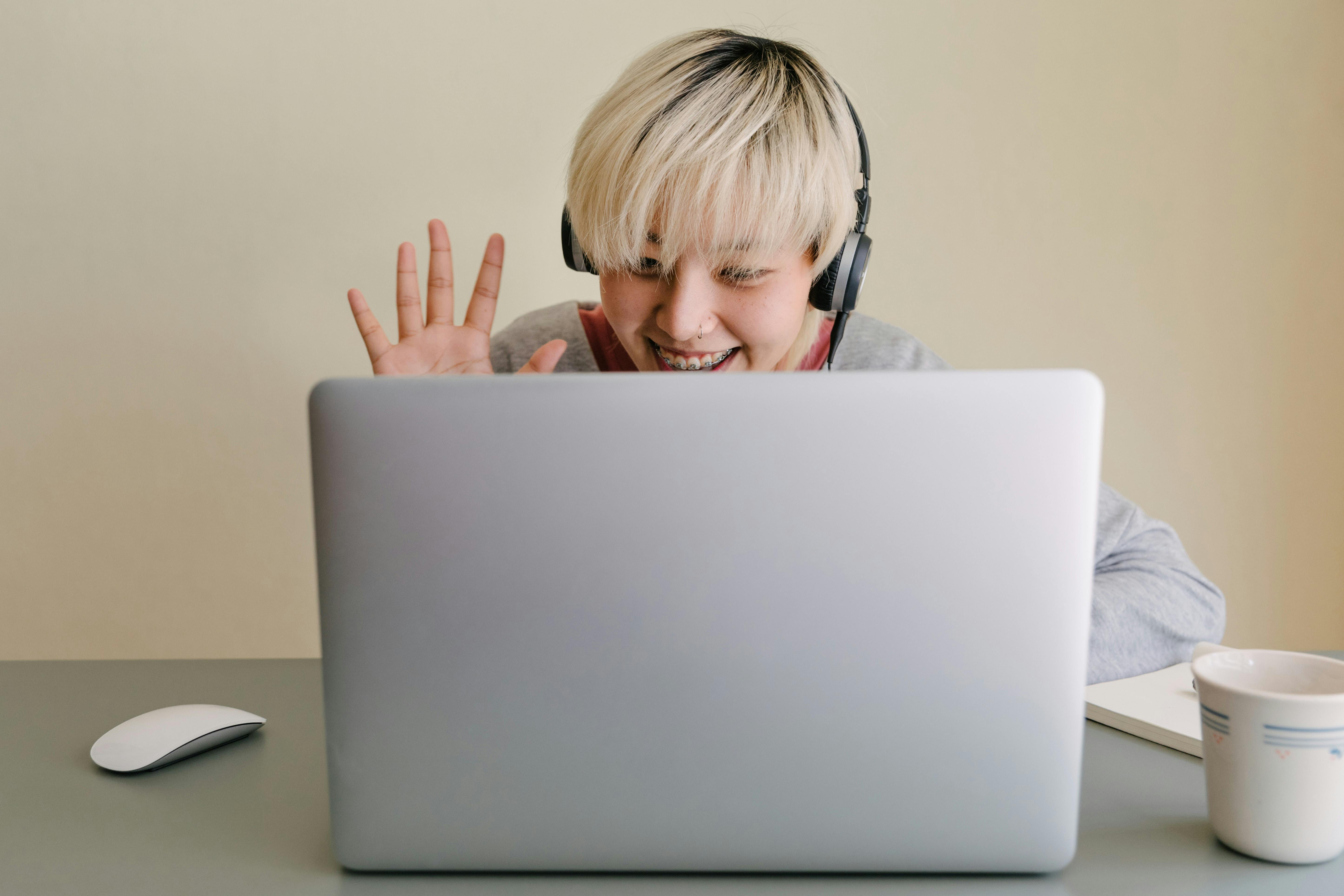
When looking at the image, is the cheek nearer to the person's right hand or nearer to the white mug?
the person's right hand

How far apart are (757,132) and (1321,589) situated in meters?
1.89

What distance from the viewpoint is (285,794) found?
21.0 inches

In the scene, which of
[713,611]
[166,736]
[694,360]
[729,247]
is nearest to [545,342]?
[694,360]

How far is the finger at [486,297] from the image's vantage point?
3.56ft

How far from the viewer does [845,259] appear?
989mm

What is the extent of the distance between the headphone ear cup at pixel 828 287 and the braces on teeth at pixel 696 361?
0.12 meters

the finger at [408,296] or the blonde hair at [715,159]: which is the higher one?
the blonde hair at [715,159]

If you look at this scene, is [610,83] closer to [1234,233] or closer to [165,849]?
[1234,233]

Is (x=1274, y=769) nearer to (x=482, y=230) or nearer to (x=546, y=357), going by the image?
(x=546, y=357)

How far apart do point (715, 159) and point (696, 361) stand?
0.80ft

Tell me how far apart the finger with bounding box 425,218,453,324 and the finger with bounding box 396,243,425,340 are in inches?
0.7

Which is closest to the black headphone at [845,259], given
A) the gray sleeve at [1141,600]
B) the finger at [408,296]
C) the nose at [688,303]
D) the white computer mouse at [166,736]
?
the nose at [688,303]

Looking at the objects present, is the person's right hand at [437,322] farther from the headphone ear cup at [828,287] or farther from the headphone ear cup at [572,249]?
the headphone ear cup at [828,287]

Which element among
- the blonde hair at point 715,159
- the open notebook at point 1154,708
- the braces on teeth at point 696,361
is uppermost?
the blonde hair at point 715,159
